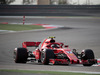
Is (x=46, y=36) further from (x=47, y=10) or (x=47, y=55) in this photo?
(x=47, y=10)

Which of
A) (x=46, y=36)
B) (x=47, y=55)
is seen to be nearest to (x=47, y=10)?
(x=46, y=36)

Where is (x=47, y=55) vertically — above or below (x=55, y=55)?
above

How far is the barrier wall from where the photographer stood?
163ft

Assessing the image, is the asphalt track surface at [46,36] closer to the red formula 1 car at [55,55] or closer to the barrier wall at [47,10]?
the red formula 1 car at [55,55]

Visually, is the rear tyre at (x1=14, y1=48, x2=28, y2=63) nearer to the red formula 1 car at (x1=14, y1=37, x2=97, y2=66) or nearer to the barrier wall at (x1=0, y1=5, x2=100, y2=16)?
the red formula 1 car at (x1=14, y1=37, x2=97, y2=66)

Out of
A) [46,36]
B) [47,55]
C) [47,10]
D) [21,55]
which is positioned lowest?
[46,36]

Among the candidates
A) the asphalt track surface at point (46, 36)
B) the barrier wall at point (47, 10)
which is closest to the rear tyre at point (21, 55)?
the asphalt track surface at point (46, 36)

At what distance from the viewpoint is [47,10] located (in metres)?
51.1

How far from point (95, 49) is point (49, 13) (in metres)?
34.3

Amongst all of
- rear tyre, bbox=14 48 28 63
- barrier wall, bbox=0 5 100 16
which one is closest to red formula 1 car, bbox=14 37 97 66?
rear tyre, bbox=14 48 28 63

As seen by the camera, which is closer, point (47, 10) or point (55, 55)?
point (55, 55)

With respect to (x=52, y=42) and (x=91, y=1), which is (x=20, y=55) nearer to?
(x=52, y=42)

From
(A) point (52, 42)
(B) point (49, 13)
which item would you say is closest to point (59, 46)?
(A) point (52, 42)

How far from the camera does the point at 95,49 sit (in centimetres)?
1617
